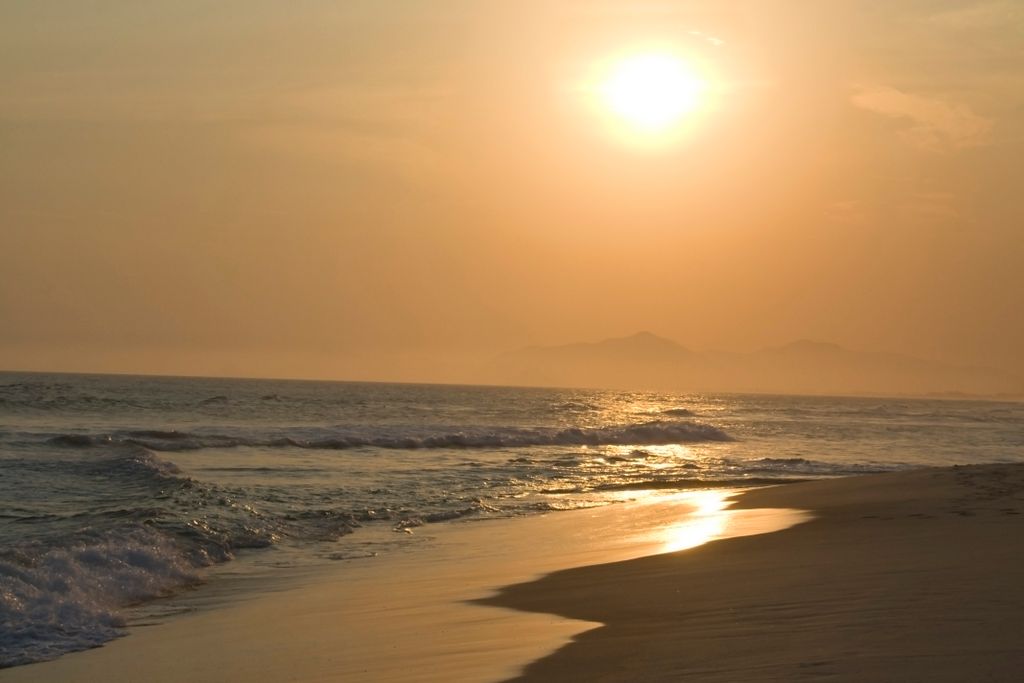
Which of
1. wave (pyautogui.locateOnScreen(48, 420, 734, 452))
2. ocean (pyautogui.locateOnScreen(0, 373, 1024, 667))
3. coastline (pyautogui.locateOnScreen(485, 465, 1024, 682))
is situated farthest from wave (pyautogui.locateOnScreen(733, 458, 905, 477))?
coastline (pyautogui.locateOnScreen(485, 465, 1024, 682))

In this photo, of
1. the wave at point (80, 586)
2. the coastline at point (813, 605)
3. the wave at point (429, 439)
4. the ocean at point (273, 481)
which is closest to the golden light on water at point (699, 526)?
the coastline at point (813, 605)

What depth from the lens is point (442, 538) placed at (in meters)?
13.6

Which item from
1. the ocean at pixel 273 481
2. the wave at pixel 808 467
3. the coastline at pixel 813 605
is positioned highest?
the coastline at pixel 813 605

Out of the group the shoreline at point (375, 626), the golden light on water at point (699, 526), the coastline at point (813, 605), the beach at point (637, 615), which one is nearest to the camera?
the coastline at point (813, 605)

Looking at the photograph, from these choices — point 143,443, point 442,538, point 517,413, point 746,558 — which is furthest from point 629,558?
point 517,413

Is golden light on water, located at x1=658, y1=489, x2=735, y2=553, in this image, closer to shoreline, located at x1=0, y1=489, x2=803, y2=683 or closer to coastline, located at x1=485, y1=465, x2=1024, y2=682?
shoreline, located at x1=0, y1=489, x2=803, y2=683

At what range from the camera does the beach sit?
18.4 feet

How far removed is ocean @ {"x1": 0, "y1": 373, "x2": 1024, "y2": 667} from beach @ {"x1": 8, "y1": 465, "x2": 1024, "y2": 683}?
127 centimetres

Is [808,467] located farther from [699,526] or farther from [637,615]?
[637,615]

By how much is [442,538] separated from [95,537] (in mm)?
4402

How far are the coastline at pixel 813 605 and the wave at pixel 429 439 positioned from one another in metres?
24.4

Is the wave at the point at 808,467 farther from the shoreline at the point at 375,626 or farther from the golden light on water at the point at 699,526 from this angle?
the shoreline at the point at 375,626

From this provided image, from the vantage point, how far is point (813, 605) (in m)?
7.02

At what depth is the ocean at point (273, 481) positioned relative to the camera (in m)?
10.0
